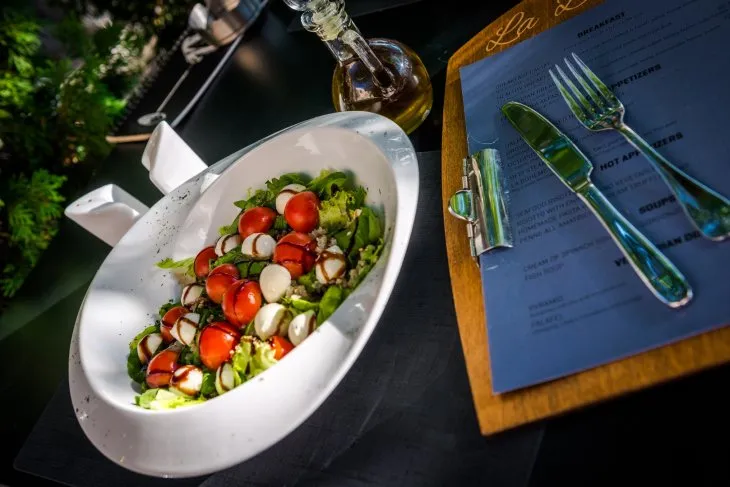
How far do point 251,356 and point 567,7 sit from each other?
0.67m

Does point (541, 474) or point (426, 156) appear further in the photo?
point (426, 156)

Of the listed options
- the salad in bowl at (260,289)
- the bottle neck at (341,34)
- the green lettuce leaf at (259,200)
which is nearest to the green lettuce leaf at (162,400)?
the salad in bowl at (260,289)

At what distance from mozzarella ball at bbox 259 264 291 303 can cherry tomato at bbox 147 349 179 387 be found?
16 cm

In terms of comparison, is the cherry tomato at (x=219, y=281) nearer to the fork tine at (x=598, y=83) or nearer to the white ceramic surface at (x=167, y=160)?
the white ceramic surface at (x=167, y=160)

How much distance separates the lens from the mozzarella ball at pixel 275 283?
2.56 feet

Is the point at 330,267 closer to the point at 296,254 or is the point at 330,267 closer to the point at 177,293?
the point at 296,254

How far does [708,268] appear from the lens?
0.51 m

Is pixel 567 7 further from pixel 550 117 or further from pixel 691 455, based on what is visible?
pixel 691 455

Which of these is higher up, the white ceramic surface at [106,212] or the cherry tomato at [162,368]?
the white ceramic surface at [106,212]

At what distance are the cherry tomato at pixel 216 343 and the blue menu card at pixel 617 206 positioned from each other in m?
0.35

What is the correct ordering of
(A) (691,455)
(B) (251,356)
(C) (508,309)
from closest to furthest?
(A) (691,455)
(C) (508,309)
(B) (251,356)

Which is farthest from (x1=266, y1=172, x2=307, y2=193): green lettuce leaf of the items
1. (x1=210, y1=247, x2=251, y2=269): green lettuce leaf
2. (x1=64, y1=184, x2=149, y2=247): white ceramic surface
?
(x1=64, y1=184, x2=149, y2=247): white ceramic surface

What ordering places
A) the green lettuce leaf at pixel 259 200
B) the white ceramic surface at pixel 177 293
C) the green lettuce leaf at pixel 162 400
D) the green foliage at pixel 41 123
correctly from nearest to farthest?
1. the white ceramic surface at pixel 177 293
2. the green lettuce leaf at pixel 162 400
3. the green lettuce leaf at pixel 259 200
4. the green foliage at pixel 41 123

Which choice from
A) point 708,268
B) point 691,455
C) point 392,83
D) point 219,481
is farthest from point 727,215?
point 219,481
